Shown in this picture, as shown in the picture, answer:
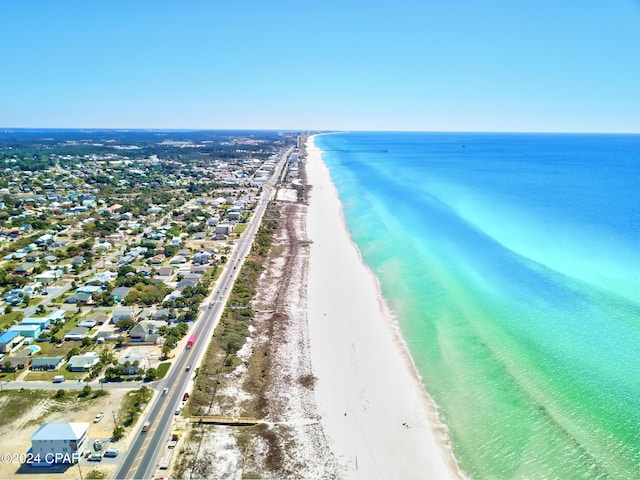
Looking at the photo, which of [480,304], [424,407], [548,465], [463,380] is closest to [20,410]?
[424,407]

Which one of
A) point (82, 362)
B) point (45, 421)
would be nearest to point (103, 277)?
point (82, 362)

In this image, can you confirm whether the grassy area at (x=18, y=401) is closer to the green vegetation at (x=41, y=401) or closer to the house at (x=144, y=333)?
the green vegetation at (x=41, y=401)

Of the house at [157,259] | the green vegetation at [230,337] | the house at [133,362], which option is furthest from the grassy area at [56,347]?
the house at [157,259]

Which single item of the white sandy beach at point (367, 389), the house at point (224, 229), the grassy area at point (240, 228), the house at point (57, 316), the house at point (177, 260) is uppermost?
the house at point (224, 229)

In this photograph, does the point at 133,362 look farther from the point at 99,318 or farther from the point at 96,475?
the point at 96,475

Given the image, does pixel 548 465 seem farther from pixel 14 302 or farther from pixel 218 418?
pixel 14 302

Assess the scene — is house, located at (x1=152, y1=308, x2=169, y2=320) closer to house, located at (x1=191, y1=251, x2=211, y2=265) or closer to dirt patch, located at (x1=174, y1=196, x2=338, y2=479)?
dirt patch, located at (x1=174, y1=196, x2=338, y2=479)

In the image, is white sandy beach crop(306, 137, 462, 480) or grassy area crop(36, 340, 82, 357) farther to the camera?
grassy area crop(36, 340, 82, 357)

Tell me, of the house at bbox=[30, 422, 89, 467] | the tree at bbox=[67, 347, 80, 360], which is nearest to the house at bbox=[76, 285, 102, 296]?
the tree at bbox=[67, 347, 80, 360]
